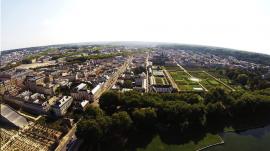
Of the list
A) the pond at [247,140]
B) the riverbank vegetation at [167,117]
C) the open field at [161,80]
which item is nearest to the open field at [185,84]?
the open field at [161,80]

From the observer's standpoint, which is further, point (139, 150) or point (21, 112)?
point (21, 112)

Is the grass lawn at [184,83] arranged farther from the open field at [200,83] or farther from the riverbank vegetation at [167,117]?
the riverbank vegetation at [167,117]

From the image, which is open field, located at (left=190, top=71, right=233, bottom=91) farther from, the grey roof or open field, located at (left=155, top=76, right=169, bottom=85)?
the grey roof

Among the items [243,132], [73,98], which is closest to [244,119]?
[243,132]

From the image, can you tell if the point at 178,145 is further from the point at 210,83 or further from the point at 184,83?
the point at 210,83

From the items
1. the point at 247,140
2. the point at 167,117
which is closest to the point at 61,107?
the point at 167,117

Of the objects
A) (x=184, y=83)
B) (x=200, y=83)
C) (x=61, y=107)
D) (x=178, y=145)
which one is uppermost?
(x=61, y=107)

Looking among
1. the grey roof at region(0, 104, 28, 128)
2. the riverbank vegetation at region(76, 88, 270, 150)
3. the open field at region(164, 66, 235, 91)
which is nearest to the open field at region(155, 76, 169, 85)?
the open field at region(164, 66, 235, 91)

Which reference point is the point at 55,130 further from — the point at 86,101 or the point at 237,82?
the point at 237,82
